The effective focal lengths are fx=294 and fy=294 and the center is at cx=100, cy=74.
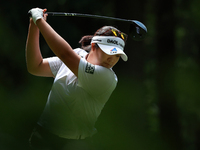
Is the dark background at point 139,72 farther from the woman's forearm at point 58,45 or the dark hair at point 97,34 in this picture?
the woman's forearm at point 58,45

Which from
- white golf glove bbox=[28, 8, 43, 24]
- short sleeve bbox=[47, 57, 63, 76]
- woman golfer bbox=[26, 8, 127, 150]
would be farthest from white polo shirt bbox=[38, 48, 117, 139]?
white golf glove bbox=[28, 8, 43, 24]

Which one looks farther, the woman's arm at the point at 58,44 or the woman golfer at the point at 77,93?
the woman golfer at the point at 77,93

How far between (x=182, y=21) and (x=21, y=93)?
6.58ft

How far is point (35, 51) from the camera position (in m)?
1.31

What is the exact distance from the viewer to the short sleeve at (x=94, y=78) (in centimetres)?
115

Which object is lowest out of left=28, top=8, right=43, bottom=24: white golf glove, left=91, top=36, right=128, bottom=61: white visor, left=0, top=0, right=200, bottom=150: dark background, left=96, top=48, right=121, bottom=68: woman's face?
left=0, top=0, right=200, bottom=150: dark background

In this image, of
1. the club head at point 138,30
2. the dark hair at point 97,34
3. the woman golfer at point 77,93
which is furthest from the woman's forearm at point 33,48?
the club head at point 138,30

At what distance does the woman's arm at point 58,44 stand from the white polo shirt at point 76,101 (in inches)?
3.7

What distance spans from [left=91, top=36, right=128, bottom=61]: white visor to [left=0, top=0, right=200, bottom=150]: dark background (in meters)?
0.54

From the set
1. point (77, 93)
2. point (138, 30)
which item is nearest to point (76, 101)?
point (77, 93)

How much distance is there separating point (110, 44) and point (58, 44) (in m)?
0.28

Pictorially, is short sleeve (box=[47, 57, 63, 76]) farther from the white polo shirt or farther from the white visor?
the white visor

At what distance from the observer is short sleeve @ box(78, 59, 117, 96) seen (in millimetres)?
1146

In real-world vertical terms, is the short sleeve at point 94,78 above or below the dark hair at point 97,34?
below
